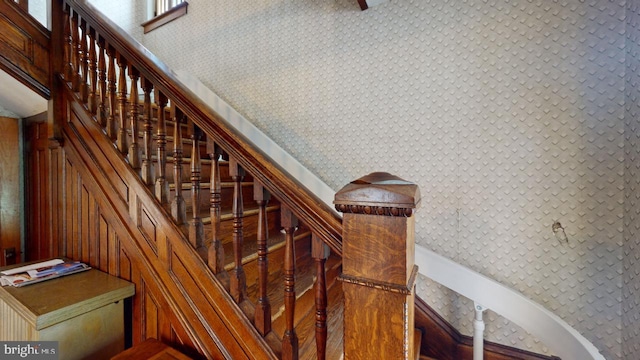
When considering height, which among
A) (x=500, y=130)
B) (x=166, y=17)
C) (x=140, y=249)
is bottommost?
(x=140, y=249)

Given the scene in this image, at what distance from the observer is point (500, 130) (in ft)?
4.33

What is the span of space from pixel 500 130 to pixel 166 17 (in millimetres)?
2953

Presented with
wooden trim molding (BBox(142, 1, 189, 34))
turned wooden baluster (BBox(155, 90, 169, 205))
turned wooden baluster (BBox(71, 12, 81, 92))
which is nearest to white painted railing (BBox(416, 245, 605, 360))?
turned wooden baluster (BBox(155, 90, 169, 205))

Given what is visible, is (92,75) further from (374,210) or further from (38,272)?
(374,210)

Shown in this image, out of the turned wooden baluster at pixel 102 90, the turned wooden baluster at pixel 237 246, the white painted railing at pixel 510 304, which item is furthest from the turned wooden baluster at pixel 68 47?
the white painted railing at pixel 510 304

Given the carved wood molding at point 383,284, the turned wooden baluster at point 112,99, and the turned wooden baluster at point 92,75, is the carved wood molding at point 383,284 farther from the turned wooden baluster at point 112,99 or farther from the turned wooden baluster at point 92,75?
the turned wooden baluster at point 92,75

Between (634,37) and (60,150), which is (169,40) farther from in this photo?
(634,37)

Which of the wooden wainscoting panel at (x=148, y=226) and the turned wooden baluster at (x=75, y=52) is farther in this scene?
the turned wooden baluster at (x=75, y=52)

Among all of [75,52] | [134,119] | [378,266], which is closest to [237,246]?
[378,266]

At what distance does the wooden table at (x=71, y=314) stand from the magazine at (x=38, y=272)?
0.09 ft

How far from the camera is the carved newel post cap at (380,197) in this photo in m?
0.58

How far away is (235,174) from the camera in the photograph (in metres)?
0.88

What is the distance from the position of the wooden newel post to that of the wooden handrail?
0.23 feet

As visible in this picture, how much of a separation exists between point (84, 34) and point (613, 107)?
2.41m
